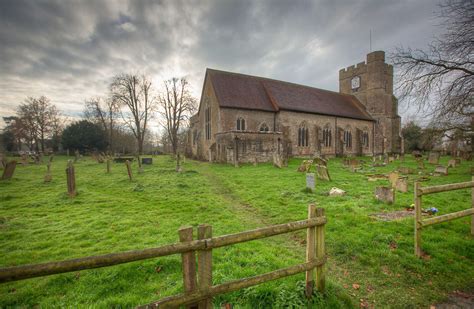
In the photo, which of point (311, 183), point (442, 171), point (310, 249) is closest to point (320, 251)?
point (310, 249)

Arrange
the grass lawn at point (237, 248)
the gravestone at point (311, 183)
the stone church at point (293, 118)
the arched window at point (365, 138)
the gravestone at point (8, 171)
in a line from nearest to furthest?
the grass lawn at point (237, 248), the gravestone at point (311, 183), the gravestone at point (8, 171), the stone church at point (293, 118), the arched window at point (365, 138)

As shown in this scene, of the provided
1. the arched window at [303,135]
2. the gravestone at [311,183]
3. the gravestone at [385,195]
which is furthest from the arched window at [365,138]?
the gravestone at [385,195]

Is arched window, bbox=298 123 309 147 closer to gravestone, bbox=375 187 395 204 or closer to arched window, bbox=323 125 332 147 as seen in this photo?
arched window, bbox=323 125 332 147

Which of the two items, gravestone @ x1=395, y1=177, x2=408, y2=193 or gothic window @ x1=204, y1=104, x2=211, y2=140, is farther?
gothic window @ x1=204, y1=104, x2=211, y2=140

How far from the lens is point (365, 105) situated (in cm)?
3253

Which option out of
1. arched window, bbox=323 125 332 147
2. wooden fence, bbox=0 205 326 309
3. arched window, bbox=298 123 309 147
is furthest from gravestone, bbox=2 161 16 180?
arched window, bbox=323 125 332 147

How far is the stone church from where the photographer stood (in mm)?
19500

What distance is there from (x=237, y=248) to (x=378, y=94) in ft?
119

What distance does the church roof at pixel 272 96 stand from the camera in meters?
22.6

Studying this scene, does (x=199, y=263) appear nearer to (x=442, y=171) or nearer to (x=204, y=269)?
(x=204, y=269)

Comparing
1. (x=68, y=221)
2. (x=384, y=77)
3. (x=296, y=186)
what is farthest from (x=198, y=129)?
(x=384, y=77)

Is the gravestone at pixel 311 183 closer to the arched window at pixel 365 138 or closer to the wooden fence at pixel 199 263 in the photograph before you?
the wooden fence at pixel 199 263

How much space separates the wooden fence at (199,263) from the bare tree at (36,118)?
161 ft

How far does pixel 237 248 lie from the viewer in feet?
12.7
